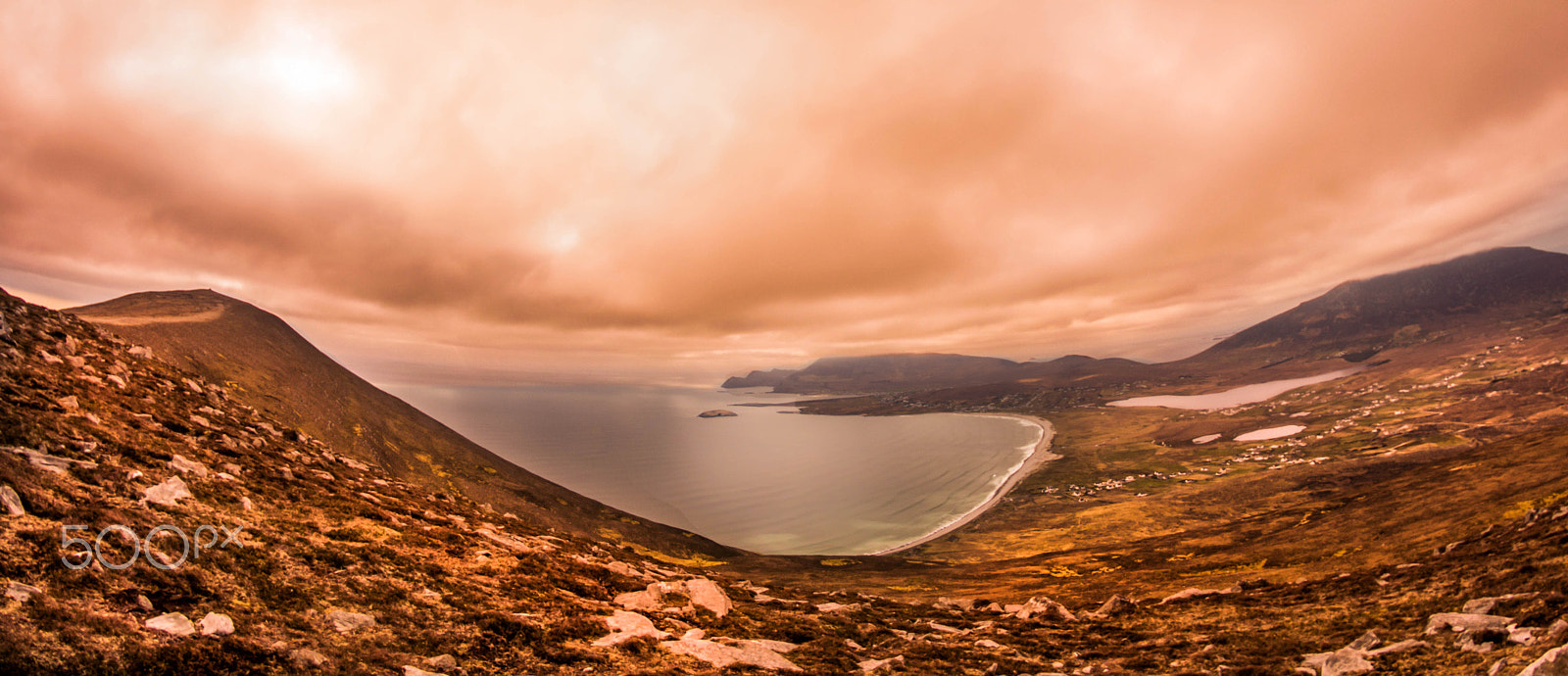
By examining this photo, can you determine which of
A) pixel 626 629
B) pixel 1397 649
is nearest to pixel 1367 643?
pixel 1397 649

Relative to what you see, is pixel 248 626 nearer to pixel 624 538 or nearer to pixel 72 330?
pixel 72 330

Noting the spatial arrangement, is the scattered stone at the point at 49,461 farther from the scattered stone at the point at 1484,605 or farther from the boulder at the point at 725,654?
the scattered stone at the point at 1484,605

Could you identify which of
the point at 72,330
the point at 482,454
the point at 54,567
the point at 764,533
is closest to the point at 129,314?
the point at 482,454

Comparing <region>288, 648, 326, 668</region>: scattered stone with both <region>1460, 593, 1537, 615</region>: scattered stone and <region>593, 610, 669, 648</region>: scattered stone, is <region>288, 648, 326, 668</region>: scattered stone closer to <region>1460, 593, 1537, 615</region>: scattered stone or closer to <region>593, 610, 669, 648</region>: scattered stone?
<region>593, 610, 669, 648</region>: scattered stone

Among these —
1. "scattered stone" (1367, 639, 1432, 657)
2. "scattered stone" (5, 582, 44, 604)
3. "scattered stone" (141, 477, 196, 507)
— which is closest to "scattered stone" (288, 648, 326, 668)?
"scattered stone" (5, 582, 44, 604)

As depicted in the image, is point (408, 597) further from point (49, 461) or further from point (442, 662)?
point (49, 461)
